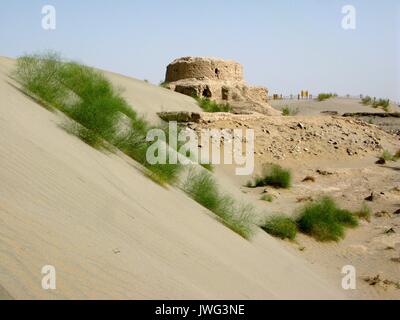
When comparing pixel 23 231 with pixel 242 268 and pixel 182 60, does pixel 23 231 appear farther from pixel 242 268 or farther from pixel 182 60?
pixel 182 60

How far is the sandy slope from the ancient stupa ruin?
46.9ft

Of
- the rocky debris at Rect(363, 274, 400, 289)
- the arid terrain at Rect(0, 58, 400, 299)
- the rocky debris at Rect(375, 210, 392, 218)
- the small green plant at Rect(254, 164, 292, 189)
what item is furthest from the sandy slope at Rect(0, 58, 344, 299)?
the small green plant at Rect(254, 164, 292, 189)

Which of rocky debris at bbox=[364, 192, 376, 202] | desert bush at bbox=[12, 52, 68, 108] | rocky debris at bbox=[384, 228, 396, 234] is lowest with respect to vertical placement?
rocky debris at bbox=[364, 192, 376, 202]

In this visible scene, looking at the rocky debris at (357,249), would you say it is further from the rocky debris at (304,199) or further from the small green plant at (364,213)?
the rocky debris at (304,199)

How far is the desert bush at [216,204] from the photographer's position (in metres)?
7.46

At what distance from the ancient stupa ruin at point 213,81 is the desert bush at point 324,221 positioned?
10975mm

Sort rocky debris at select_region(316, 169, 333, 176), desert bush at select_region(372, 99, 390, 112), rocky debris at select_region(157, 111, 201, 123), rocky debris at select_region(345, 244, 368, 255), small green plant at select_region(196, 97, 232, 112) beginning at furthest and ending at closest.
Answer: desert bush at select_region(372, 99, 390, 112)
small green plant at select_region(196, 97, 232, 112)
rocky debris at select_region(157, 111, 201, 123)
rocky debris at select_region(316, 169, 333, 176)
rocky debris at select_region(345, 244, 368, 255)

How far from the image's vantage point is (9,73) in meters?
9.10

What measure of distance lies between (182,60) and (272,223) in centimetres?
1446

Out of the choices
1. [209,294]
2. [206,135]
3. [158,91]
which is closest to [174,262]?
[209,294]

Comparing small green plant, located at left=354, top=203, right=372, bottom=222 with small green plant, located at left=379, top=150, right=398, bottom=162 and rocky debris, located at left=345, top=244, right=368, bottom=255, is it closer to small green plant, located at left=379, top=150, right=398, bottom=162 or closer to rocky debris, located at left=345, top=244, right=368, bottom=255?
rocky debris, located at left=345, top=244, right=368, bottom=255

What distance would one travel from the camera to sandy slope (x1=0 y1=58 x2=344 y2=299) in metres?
3.01

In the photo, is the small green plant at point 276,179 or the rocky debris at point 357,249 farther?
the small green plant at point 276,179

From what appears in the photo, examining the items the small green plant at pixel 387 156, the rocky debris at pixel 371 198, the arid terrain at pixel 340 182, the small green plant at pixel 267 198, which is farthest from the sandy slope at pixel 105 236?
the small green plant at pixel 387 156
